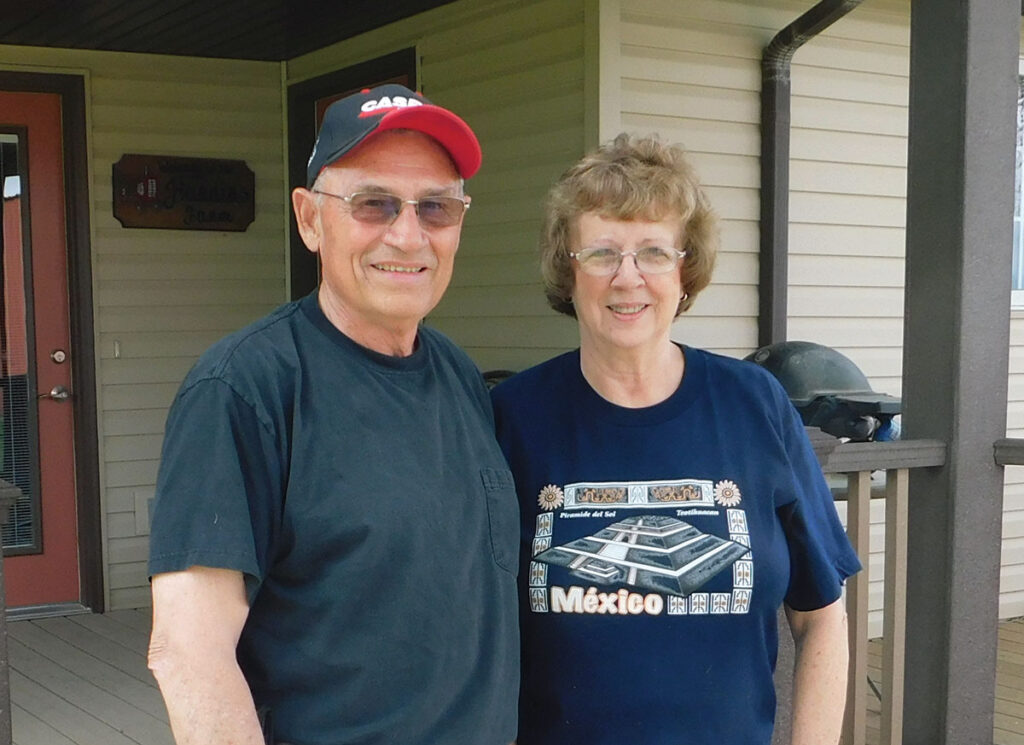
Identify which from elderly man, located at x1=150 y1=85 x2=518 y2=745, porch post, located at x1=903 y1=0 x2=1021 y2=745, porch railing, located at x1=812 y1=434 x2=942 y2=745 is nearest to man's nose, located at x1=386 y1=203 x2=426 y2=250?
elderly man, located at x1=150 y1=85 x2=518 y2=745

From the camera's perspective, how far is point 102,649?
15.9 ft

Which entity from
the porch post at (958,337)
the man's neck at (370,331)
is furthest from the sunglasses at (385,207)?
the porch post at (958,337)

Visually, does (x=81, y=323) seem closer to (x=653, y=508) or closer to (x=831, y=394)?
(x=831, y=394)

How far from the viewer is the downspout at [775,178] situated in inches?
168

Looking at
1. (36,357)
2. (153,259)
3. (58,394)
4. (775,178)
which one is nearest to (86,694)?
(58,394)

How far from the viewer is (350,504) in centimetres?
127

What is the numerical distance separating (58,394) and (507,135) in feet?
8.16

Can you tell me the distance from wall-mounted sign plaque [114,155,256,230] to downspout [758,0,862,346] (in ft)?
8.46

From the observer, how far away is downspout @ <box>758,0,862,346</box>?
427 centimetres

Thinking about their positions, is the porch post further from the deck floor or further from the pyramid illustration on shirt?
the pyramid illustration on shirt

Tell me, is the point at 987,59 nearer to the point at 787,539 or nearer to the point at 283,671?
the point at 787,539

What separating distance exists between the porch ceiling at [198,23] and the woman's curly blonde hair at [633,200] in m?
3.03

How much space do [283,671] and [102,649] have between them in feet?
13.0

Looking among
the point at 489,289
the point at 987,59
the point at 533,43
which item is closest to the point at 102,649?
the point at 489,289
